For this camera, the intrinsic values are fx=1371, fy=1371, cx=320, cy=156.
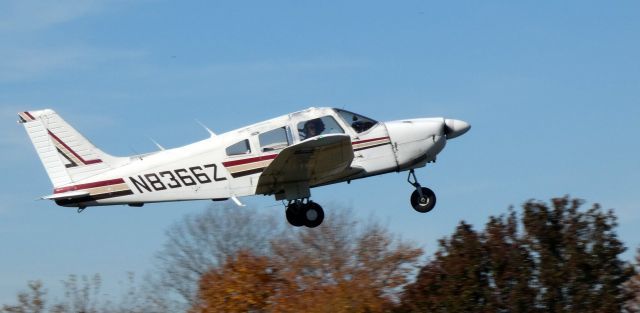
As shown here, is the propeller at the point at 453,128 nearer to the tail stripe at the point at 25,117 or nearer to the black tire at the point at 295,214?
the black tire at the point at 295,214

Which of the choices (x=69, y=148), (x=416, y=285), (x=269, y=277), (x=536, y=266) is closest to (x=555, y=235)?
(x=536, y=266)

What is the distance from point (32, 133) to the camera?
2556 centimetres

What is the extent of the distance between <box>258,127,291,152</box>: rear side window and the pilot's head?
1.21ft

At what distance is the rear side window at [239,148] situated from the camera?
82.4 feet

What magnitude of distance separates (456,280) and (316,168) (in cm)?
723

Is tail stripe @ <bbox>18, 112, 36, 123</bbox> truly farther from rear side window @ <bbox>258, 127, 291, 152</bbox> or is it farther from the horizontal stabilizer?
rear side window @ <bbox>258, 127, 291, 152</bbox>

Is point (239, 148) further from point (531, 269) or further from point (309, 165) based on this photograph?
point (531, 269)

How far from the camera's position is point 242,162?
25.2 m

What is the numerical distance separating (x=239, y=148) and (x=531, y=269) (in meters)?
9.20

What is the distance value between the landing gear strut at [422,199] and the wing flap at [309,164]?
1.52m

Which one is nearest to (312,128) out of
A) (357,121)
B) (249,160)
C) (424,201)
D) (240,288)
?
(357,121)

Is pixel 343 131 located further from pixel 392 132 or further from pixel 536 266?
pixel 536 266

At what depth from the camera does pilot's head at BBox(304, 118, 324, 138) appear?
24734mm

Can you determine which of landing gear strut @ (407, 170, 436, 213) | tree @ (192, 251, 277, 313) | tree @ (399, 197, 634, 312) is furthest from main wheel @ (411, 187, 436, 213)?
tree @ (192, 251, 277, 313)
